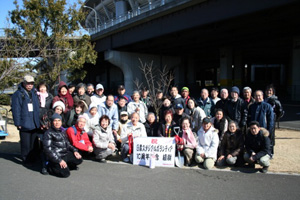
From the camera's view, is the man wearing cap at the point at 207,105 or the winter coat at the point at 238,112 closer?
the winter coat at the point at 238,112

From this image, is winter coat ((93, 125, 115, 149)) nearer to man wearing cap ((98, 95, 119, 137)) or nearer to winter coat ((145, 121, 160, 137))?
man wearing cap ((98, 95, 119, 137))

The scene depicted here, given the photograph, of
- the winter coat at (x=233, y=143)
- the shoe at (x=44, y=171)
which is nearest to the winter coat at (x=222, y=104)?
the winter coat at (x=233, y=143)

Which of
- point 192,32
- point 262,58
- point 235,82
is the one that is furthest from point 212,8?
point 262,58

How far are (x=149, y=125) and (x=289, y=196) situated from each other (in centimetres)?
340

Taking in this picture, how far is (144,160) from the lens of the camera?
5469 mm

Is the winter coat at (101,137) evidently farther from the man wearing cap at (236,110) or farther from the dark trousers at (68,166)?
the man wearing cap at (236,110)

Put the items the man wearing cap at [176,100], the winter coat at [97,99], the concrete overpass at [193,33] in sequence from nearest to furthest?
the man wearing cap at [176,100] < the winter coat at [97,99] < the concrete overpass at [193,33]

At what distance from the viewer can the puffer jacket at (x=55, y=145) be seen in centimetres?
462

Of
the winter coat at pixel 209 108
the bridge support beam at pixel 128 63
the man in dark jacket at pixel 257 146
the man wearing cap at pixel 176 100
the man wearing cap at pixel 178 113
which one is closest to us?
the man in dark jacket at pixel 257 146

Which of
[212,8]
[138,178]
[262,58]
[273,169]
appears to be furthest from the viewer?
[262,58]

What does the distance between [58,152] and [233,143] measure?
380 cm

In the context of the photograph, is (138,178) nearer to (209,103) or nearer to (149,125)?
(149,125)

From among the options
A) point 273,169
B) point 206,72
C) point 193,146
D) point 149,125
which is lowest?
point 273,169

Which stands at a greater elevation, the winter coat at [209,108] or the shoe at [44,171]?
the winter coat at [209,108]
